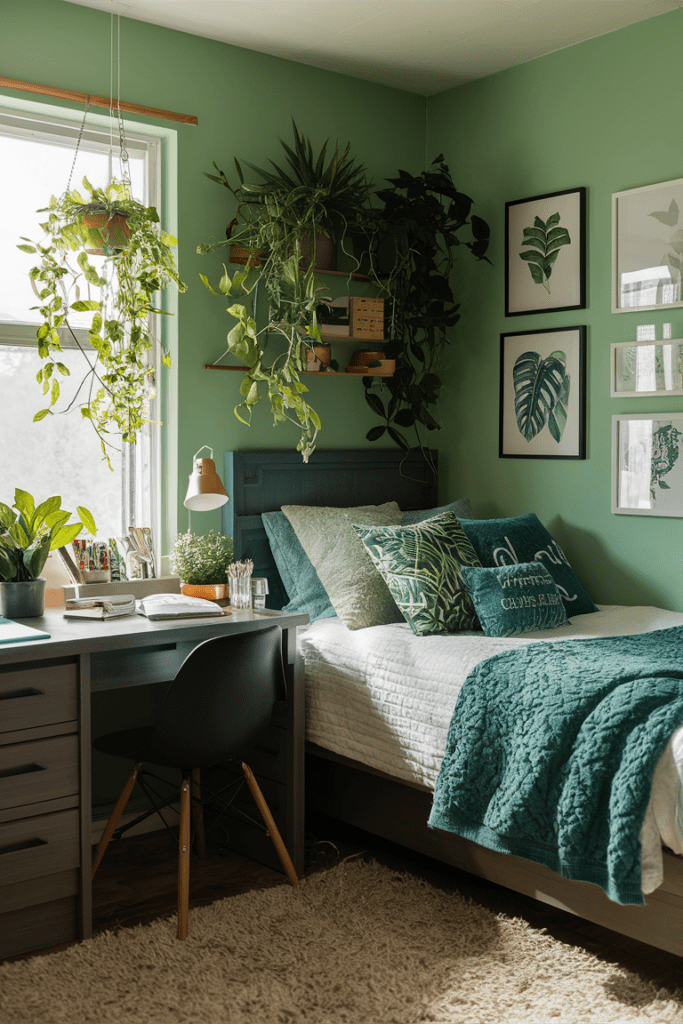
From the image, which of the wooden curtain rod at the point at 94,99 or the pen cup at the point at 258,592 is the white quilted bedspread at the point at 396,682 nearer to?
the pen cup at the point at 258,592

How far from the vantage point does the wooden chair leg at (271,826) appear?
270 cm

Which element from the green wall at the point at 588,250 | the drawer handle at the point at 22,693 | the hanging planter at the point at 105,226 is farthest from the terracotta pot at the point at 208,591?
the green wall at the point at 588,250

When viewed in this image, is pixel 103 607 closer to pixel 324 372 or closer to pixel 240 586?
pixel 240 586

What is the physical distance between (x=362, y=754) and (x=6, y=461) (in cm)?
147

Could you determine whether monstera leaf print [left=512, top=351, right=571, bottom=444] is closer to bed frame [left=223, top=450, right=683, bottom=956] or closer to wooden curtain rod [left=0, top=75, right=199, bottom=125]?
bed frame [left=223, top=450, right=683, bottom=956]

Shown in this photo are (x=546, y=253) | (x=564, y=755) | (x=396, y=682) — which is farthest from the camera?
(x=546, y=253)

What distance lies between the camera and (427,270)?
379 centimetres

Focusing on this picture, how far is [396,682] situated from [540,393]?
4.85ft

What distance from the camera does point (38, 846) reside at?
2348 mm

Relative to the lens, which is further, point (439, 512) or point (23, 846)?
point (439, 512)

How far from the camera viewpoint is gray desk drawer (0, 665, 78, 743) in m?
2.30

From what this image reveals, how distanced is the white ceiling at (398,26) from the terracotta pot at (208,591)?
1.89 metres

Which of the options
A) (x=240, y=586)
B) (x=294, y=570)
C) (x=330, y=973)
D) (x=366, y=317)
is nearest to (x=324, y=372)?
(x=366, y=317)

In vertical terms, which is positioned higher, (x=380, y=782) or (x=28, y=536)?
(x=28, y=536)
